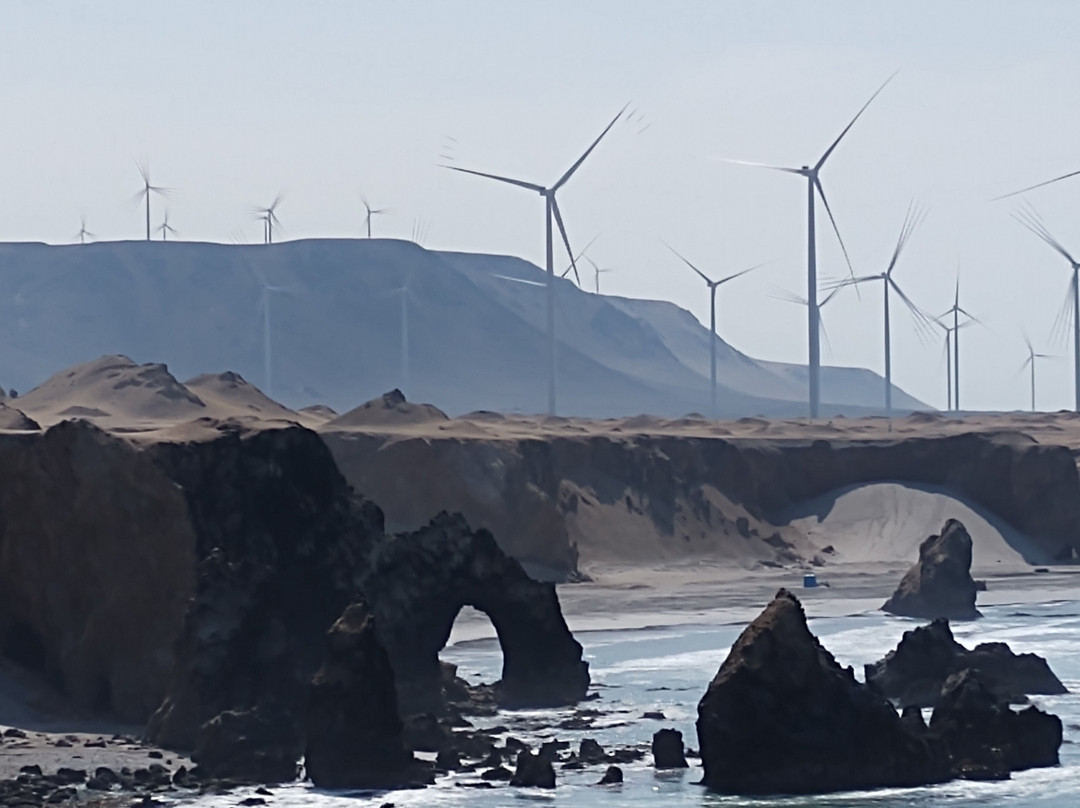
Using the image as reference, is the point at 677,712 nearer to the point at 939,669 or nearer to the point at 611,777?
the point at 939,669

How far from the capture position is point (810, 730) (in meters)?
43.9

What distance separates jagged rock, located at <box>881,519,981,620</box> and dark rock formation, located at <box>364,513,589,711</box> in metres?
26.3

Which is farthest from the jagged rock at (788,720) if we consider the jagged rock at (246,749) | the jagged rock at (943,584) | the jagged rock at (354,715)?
the jagged rock at (943,584)

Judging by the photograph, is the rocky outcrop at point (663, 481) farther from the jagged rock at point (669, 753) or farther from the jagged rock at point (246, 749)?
the jagged rock at point (246, 749)

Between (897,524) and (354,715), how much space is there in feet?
224

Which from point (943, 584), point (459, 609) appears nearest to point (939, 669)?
point (459, 609)

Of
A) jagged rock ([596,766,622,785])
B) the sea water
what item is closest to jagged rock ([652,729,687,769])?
the sea water

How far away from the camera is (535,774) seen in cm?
4438

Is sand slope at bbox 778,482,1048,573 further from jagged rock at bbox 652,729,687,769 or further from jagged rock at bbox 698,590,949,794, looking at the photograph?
jagged rock at bbox 698,590,949,794

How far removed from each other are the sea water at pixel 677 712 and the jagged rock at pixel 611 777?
0.83 ft

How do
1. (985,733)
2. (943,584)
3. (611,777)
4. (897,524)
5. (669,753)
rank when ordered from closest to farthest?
(611,777) < (669,753) < (985,733) < (943,584) < (897,524)

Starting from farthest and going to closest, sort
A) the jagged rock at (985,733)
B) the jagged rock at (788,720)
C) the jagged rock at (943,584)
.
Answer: the jagged rock at (943,584), the jagged rock at (985,733), the jagged rock at (788,720)

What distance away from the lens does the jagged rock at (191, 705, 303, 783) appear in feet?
146

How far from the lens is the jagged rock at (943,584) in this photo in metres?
80.7
